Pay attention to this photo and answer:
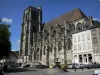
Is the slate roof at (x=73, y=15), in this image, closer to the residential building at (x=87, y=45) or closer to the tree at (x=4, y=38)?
the residential building at (x=87, y=45)

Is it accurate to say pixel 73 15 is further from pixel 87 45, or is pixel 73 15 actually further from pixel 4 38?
pixel 4 38

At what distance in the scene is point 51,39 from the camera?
53375 mm

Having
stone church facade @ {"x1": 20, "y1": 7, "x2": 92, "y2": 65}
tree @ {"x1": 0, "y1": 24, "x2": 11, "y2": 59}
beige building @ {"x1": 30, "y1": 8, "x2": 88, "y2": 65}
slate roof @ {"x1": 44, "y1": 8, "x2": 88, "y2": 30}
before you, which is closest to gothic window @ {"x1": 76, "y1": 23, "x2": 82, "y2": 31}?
stone church facade @ {"x1": 20, "y1": 7, "x2": 92, "y2": 65}

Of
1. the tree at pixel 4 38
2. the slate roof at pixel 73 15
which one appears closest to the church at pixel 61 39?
the slate roof at pixel 73 15

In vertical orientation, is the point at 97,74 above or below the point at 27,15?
below

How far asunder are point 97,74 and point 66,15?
47.2m

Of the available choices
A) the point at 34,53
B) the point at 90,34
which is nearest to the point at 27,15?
the point at 34,53

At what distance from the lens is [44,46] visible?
179ft

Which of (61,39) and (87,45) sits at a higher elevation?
(61,39)

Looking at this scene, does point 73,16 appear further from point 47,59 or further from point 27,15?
point 27,15

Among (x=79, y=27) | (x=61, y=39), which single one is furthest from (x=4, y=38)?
(x=79, y=27)

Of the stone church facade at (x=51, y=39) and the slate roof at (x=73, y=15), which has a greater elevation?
the slate roof at (x=73, y=15)

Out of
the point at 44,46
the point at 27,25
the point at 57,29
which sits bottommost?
the point at 44,46

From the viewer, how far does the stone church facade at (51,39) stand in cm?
4510
